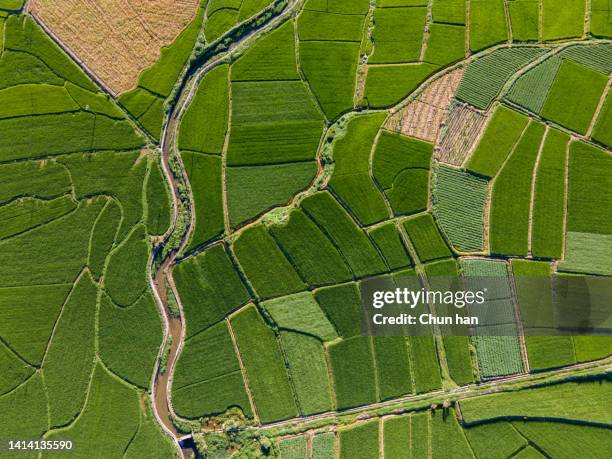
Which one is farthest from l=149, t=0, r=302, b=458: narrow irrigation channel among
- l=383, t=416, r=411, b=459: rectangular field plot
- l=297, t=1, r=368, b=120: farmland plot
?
l=383, t=416, r=411, b=459: rectangular field plot

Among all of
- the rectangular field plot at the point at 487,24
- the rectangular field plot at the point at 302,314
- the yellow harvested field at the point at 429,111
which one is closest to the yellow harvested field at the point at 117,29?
the yellow harvested field at the point at 429,111

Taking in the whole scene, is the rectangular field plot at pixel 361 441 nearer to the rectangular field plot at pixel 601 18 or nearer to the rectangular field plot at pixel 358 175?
the rectangular field plot at pixel 358 175

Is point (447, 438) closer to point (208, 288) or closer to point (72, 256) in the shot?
point (208, 288)

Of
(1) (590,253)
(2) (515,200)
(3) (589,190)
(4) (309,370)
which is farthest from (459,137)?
(4) (309,370)

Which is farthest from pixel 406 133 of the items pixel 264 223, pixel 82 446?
pixel 82 446

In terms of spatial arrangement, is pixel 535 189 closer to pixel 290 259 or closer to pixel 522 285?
pixel 522 285
